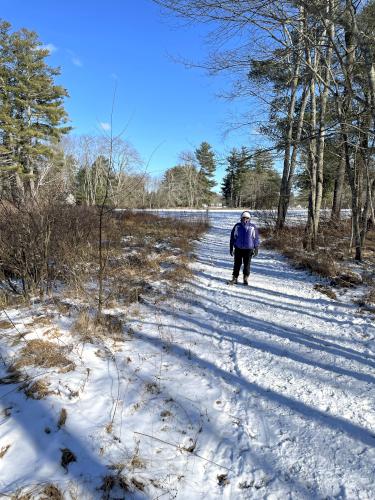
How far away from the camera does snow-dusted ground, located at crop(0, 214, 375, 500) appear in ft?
7.32

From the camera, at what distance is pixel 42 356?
3.40 meters

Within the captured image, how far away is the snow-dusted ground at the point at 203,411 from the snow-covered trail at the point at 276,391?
0.04 ft

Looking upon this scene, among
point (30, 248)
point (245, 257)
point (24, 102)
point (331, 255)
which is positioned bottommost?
point (331, 255)

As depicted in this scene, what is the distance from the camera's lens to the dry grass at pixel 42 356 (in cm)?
330

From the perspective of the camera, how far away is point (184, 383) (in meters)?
3.33

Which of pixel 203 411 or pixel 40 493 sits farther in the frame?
pixel 203 411

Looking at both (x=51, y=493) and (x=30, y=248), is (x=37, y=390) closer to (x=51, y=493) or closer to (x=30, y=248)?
(x=51, y=493)

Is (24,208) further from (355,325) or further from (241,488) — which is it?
(355,325)

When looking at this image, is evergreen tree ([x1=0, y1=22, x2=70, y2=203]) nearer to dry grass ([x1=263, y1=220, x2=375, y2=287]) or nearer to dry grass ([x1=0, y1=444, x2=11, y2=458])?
dry grass ([x1=263, y1=220, x2=375, y2=287])

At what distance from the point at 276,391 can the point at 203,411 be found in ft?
2.90

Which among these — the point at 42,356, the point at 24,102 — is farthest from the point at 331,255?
the point at 24,102

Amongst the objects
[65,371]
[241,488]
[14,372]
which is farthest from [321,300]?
[14,372]

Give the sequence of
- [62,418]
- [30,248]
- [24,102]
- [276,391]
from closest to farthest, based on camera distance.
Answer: [62,418], [276,391], [30,248], [24,102]

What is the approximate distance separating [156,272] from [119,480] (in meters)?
5.26
